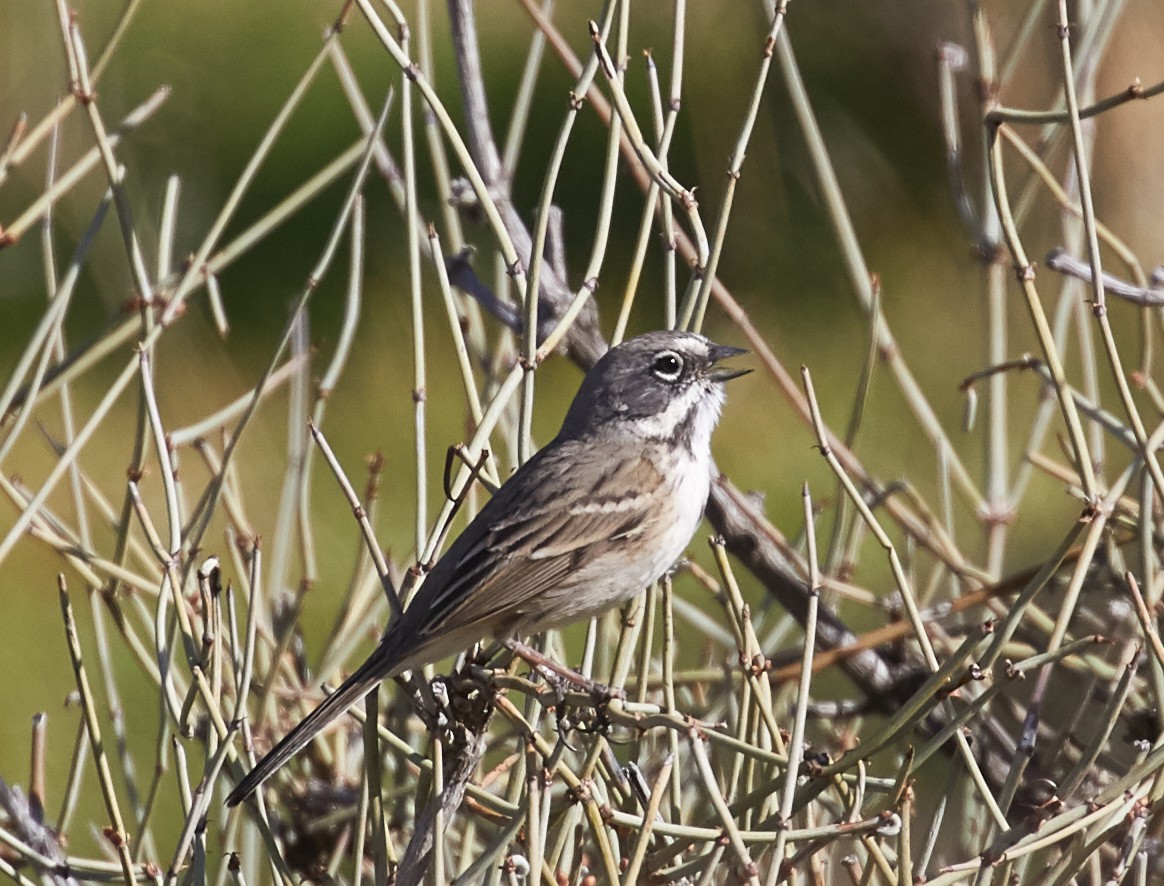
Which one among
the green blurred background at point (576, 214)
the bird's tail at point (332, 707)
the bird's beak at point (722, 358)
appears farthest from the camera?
the green blurred background at point (576, 214)

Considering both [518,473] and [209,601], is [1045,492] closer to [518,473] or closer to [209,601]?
[518,473]

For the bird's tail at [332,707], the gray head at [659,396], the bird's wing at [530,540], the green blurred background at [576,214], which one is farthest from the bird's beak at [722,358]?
the green blurred background at [576,214]

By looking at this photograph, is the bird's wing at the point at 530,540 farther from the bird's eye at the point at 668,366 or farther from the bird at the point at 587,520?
the bird's eye at the point at 668,366

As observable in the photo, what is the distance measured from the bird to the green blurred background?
10.8 feet

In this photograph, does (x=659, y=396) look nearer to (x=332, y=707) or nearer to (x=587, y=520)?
(x=587, y=520)

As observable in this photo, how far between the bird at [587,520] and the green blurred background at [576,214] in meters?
3.30

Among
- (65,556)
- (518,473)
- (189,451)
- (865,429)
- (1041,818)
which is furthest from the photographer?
(189,451)

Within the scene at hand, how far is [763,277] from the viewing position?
8.01 meters

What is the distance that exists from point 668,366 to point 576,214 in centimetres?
453

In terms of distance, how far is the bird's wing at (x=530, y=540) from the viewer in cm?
306

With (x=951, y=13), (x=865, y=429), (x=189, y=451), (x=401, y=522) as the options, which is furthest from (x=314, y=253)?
(x=951, y=13)

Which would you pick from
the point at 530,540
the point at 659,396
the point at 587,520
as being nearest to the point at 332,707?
the point at 530,540

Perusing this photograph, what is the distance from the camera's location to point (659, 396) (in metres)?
3.57

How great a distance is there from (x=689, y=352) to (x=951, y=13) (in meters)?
4.94
